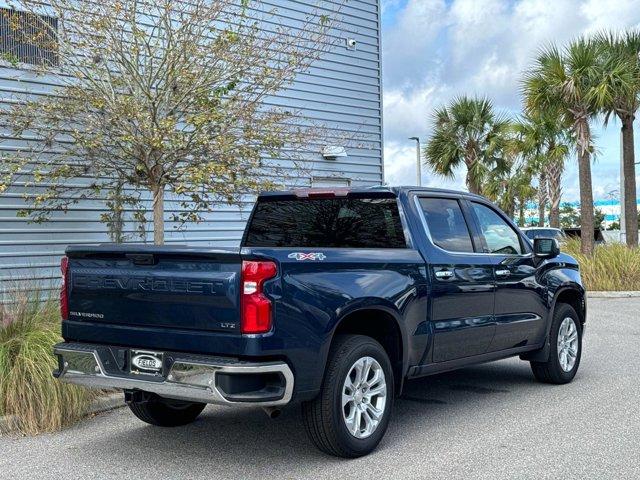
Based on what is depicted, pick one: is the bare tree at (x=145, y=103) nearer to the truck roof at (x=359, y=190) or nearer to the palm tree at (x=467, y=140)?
the truck roof at (x=359, y=190)

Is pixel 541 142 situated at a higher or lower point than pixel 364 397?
higher

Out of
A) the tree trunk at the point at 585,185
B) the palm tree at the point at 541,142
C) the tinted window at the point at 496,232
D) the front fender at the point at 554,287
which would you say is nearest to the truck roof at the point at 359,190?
the tinted window at the point at 496,232

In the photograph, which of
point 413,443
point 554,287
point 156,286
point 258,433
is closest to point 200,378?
point 156,286

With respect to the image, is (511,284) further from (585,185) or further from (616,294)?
(585,185)

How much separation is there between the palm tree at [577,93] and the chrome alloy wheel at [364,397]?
46.8ft

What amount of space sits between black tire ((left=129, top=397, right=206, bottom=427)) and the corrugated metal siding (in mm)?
5100

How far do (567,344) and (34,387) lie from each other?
504cm

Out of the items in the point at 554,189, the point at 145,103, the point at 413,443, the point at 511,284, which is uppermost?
the point at 554,189

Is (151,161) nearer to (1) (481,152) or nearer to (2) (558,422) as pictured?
(2) (558,422)

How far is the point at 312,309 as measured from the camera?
15.5 ft

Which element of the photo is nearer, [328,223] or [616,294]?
[328,223]

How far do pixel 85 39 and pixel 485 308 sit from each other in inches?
253

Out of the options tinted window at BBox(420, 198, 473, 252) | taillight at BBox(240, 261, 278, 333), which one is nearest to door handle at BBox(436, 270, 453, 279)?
tinted window at BBox(420, 198, 473, 252)

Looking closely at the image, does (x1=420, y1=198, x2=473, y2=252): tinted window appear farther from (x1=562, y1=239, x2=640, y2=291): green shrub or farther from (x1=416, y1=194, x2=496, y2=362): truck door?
(x1=562, y1=239, x2=640, y2=291): green shrub
